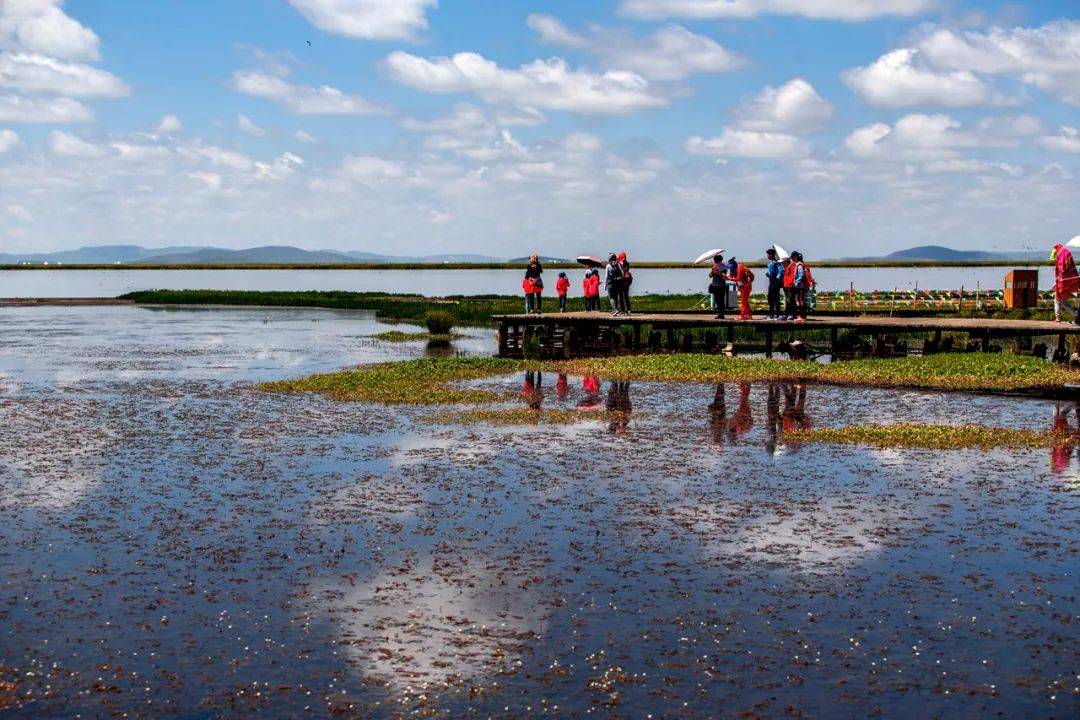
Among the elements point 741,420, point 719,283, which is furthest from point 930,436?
point 719,283

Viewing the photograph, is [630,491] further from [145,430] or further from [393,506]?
[145,430]

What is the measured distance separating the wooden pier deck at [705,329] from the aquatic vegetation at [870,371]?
4.67 metres

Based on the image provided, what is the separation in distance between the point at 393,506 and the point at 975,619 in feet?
28.4

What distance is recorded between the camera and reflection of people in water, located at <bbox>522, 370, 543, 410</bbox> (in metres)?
30.6

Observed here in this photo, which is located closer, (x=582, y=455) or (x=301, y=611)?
(x=301, y=611)

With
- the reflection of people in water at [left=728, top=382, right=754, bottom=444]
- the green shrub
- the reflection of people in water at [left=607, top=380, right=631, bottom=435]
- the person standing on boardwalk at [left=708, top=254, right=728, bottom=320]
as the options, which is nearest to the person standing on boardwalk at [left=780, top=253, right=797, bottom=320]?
the person standing on boardwalk at [left=708, top=254, right=728, bottom=320]

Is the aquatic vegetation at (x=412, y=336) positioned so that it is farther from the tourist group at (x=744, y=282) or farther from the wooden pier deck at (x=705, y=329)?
the tourist group at (x=744, y=282)

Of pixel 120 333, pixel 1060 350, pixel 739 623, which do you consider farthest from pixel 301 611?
pixel 120 333

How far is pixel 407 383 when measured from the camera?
1334 inches

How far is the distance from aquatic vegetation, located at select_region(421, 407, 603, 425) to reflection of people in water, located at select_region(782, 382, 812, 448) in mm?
4340

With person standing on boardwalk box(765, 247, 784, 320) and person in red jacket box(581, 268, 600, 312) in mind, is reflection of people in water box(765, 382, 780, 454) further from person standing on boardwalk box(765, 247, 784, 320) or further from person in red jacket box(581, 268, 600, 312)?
person in red jacket box(581, 268, 600, 312)

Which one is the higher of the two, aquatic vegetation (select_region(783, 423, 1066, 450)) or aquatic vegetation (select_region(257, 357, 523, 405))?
aquatic vegetation (select_region(257, 357, 523, 405))

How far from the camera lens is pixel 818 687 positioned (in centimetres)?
1133

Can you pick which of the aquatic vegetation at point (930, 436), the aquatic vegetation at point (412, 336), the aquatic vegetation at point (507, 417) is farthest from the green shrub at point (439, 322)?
the aquatic vegetation at point (930, 436)
